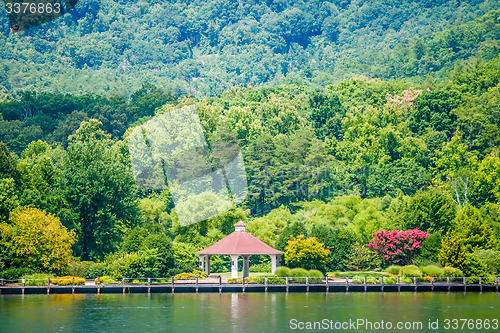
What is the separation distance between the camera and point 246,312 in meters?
51.3

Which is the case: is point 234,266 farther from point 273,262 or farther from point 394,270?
point 394,270

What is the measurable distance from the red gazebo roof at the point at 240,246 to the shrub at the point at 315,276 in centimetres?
412

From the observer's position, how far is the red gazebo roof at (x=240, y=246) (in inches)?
2667

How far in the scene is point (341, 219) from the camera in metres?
81.8

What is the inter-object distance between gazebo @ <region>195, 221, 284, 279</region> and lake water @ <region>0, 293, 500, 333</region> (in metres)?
6.11

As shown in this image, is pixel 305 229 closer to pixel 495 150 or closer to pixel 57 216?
pixel 57 216

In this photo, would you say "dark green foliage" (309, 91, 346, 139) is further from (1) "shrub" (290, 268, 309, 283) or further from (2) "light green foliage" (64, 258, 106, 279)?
(2) "light green foliage" (64, 258, 106, 279)

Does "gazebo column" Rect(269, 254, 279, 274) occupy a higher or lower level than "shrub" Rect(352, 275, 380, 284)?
higher

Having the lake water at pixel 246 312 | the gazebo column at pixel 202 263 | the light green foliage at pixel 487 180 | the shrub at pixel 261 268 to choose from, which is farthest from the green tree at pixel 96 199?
the light green foliage at pixel 487 180

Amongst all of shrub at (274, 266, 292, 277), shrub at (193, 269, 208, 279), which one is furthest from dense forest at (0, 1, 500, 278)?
shrub at (274, 266, 292, 277)

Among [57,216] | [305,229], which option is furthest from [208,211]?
[57,216]

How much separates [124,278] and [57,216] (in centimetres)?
1149

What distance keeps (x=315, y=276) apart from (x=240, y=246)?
7.29 meters

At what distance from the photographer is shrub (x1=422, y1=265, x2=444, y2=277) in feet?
209
